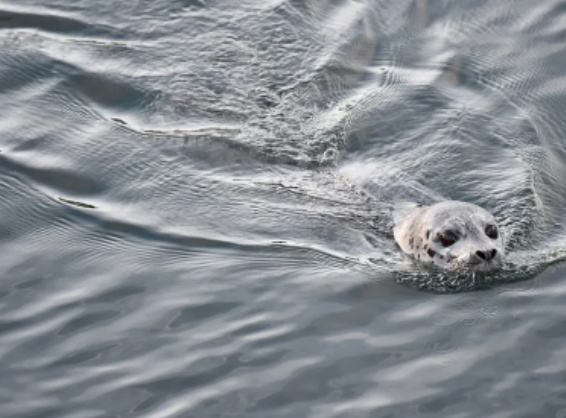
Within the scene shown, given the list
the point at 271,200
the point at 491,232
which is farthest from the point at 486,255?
the point at 271,200

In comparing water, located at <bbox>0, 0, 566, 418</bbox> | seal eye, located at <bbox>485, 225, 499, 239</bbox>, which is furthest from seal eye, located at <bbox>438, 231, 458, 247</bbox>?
water, located at <bbox>0, 0, 566, 418</bbox>

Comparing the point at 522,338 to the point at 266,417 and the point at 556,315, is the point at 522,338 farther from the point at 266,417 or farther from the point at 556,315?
the point at 266,417

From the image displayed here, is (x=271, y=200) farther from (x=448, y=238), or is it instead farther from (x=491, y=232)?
(x=491, y=232)

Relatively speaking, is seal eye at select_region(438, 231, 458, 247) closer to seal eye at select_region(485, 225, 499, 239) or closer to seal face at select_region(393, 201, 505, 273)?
seal face at select_region(393, 201, 505, 273)

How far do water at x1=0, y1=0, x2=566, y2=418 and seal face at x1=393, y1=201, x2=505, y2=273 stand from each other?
182 mm

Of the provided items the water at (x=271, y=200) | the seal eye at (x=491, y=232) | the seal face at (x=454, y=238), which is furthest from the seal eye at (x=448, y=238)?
the water at (x=271, y=200)

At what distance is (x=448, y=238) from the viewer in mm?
9375

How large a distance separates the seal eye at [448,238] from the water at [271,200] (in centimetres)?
32

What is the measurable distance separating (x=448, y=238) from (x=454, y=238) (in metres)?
0.04

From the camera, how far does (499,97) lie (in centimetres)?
1161

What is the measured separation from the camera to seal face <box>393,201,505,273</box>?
904 centimetres

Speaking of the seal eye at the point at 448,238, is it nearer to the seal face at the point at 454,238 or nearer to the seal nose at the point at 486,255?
the seal face at the point at 454,238

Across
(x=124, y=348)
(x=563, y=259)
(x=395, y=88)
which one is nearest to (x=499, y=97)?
(x=395, y=88)

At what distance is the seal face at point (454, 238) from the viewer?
9.04m
